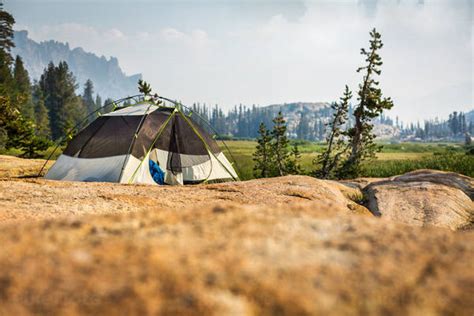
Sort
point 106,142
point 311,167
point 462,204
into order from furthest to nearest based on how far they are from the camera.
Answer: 1. point 311,167
2. point 106,142
3. point 462,204

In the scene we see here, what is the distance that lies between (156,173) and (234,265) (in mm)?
9484

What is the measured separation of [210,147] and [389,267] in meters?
10.9

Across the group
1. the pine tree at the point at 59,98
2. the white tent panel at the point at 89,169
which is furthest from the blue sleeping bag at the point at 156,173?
the pine tree at the point at 59,98

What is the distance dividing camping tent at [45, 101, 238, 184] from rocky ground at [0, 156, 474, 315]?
7.85 m

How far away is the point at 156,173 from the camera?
1018cm

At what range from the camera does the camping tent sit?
30.3 ft

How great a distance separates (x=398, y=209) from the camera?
611 centimetres

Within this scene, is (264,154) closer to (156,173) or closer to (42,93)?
(156,173)

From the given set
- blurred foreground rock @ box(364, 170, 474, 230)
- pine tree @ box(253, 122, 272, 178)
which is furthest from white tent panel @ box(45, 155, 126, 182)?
pine tree @ box(253, 122, 272, 178)

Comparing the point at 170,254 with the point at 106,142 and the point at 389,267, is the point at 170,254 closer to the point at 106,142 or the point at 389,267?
the point at 389,267

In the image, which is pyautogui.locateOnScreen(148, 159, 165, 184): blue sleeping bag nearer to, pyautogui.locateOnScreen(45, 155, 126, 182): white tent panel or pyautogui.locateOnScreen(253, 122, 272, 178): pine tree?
pyautogui.locateOnScreen(45, 155, 126, 182): white tent panel

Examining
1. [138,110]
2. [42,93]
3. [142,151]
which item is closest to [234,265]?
[142,151]

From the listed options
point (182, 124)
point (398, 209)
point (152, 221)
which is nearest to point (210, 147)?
point (182, 124)

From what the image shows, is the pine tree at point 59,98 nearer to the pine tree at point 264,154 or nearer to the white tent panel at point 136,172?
the pine tree at point 264,154
